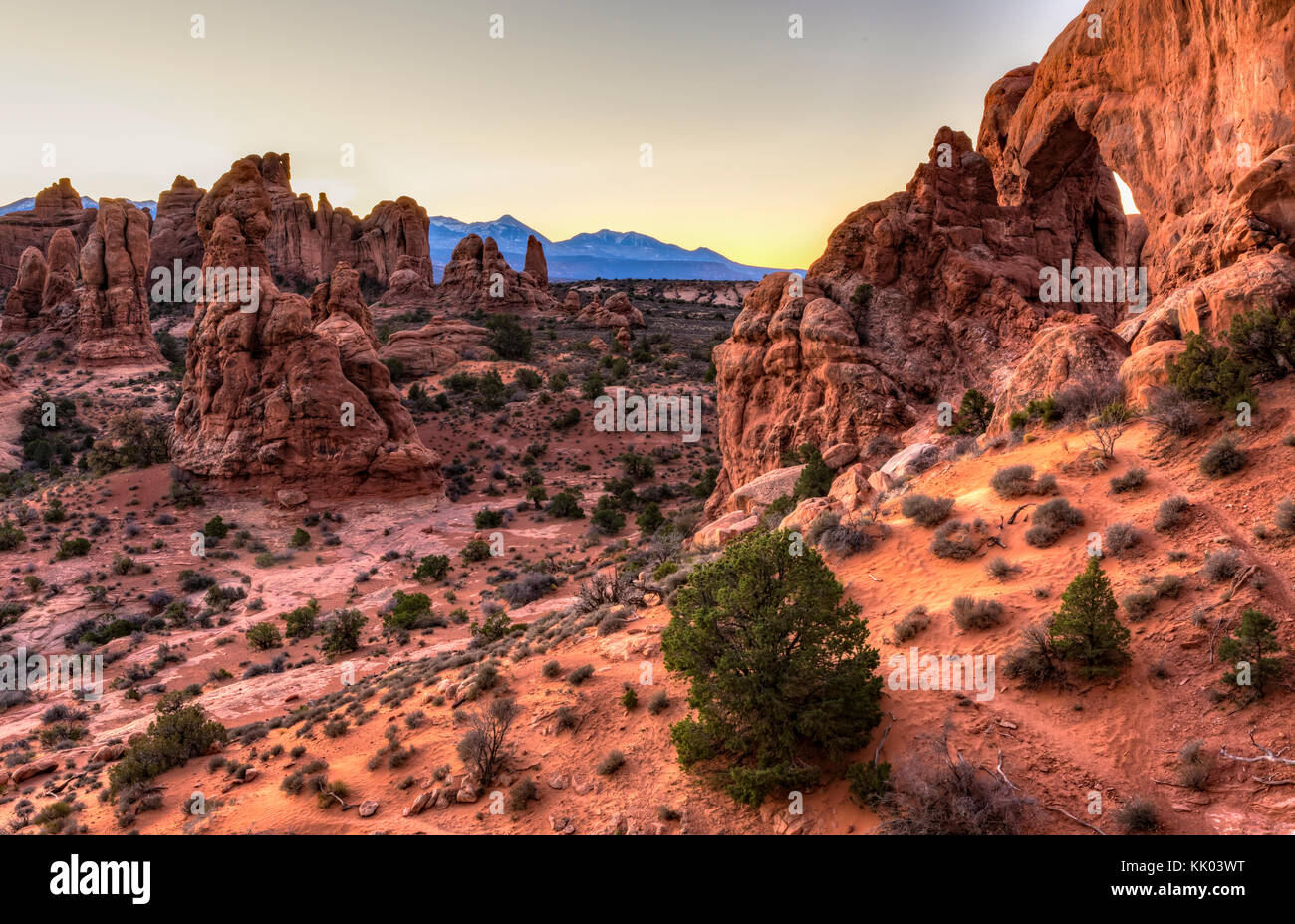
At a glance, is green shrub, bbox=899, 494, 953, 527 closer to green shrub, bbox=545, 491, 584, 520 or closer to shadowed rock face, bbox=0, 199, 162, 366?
green shrub, bbox=545, 491, 584, 520

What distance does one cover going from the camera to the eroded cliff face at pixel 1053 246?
44.4 feet

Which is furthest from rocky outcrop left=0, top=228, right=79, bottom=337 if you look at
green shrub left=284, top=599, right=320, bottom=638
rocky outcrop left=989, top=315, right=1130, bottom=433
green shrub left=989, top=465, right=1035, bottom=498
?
green shrub left=989, top=465, right=1035, bottom=498

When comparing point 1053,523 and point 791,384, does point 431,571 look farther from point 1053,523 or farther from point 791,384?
point 1053,523

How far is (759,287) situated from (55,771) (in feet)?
82.8

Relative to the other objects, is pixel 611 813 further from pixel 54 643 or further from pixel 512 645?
pixel 54 643

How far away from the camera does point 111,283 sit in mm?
52469

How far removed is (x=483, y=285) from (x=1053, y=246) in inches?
2487

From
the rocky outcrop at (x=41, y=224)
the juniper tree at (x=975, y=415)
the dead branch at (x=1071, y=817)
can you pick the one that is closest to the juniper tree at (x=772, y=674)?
the dead branch at (x=1071, y=817)

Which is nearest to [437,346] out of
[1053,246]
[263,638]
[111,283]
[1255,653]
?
[111,283]

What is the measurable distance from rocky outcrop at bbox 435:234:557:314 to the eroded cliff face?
53677mm

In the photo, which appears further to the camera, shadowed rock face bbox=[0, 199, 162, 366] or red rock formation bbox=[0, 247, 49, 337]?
red rock formation bbox=[0, 247, 49, 337]

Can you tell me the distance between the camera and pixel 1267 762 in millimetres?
6625

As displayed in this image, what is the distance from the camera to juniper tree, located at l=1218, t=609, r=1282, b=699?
7305mm

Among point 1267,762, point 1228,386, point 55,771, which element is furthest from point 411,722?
point 1228,386
